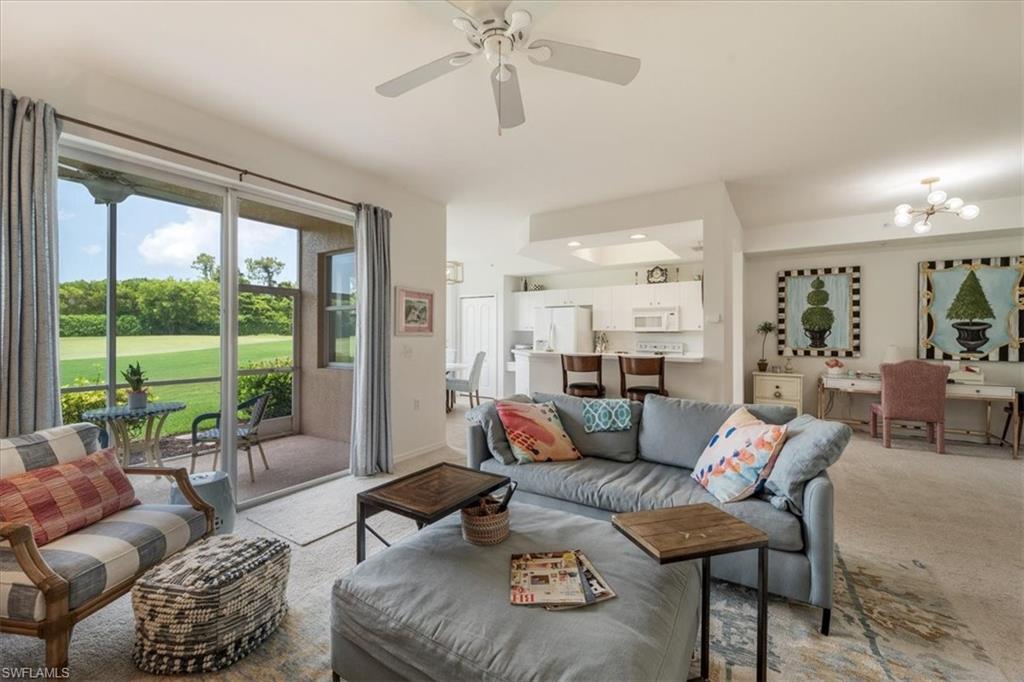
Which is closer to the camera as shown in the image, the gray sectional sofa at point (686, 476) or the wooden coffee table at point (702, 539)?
the wooden coffee table at point (702, 539)

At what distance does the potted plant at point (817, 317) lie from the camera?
5.77m

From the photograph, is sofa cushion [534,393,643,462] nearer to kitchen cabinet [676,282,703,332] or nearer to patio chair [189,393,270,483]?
patio chair [189,393,270,483]

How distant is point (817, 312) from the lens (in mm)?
5820

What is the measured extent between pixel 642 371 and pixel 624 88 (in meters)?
2.60

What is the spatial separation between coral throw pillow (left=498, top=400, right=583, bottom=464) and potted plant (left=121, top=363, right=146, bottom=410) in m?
2.19

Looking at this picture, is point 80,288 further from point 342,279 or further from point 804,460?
point 804,460

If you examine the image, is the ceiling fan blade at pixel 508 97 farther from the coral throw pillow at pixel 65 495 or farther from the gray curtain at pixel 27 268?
the coral throw pillow at pixel 65 495

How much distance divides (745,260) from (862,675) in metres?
5.71

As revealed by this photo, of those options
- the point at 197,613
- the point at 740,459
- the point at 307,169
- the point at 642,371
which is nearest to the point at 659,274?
the point at 642,371

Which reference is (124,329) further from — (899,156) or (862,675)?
(899,156)

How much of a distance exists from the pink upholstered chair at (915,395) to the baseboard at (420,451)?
4762 mm

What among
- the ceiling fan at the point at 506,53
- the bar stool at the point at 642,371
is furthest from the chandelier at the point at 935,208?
the ceiling fan at the point at 506,53

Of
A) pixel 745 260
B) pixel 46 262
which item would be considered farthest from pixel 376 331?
pixel 745 260

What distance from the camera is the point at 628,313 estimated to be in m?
7.04
